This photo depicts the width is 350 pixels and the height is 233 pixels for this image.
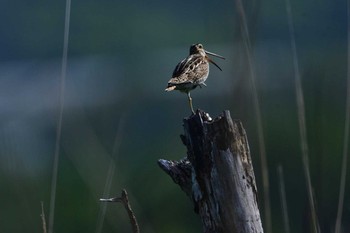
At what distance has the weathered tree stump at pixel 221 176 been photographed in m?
2.61

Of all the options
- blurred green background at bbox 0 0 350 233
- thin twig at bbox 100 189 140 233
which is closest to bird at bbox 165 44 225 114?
blurred green background at bbox 0 0 350 233

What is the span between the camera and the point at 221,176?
262cm

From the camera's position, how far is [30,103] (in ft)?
32.0

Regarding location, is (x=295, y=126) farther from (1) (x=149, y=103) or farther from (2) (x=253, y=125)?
(2) (x=253, y=125)

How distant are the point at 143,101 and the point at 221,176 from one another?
639cm

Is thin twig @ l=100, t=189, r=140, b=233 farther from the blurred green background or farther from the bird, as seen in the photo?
the bird

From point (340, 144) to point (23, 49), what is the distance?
6.14 m

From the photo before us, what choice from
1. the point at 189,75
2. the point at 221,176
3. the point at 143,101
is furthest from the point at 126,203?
the point at 143,101

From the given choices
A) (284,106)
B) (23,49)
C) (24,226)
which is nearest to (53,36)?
(23,49)

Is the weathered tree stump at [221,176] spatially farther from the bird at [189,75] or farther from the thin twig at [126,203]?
the bird at [189,75]

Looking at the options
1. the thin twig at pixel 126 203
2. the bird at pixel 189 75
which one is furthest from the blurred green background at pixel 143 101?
the thin twig at pixel 126 203

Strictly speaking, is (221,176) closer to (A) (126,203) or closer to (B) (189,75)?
(A) (126,203)

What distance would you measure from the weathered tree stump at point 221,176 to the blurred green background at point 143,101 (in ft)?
2.43

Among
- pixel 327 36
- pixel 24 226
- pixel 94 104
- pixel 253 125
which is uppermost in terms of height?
pixel 327 36
